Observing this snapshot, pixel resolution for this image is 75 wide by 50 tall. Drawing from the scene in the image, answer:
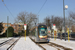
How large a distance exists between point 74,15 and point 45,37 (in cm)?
2089

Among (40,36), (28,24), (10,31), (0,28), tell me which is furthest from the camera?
(28,24)

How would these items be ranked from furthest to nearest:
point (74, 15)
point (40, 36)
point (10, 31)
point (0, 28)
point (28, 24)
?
point (28, 24)
point (0, 28)
point (10, 31)
point (74, 15)
point (40, 36)

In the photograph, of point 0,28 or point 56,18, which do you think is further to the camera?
point 56,18

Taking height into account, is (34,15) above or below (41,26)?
above

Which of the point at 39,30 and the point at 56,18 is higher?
the point at 56,18

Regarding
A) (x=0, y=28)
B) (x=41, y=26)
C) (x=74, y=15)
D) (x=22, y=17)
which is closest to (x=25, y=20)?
(x=22, y=17)

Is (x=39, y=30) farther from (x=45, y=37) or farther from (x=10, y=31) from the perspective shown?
(x=10, y=31)

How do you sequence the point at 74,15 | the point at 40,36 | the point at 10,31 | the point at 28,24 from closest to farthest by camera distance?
the point at 40,36 → the point at 74,15 → the point at 10,31 → the point at 28,24

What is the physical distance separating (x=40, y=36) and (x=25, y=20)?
54855 mm

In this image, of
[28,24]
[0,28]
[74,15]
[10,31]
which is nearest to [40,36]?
[74,15]

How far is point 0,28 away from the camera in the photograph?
66.2 meters

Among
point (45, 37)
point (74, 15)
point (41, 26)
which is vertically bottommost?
point (45, 37)

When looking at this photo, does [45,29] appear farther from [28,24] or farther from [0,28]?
[28,24]

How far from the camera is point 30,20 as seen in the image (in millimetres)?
75625
